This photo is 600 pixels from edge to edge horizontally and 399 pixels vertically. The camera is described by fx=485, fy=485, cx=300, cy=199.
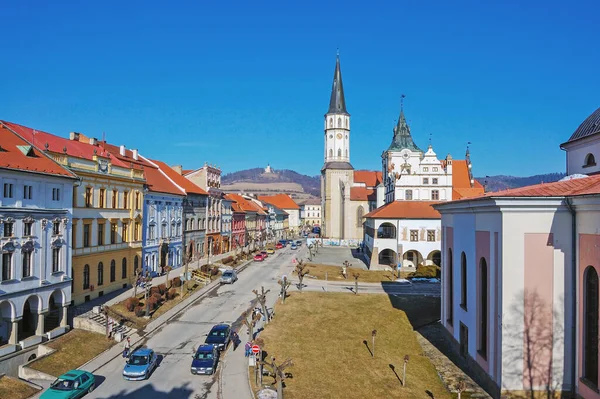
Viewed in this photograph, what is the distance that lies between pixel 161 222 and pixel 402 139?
49.3 metres

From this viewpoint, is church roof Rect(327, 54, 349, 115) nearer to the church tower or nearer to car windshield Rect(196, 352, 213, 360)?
the church tower

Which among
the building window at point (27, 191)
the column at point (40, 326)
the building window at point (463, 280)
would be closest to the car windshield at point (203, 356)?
the column at point (40, 326)

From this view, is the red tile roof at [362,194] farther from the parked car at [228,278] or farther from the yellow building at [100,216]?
the yellow building at [100,216]

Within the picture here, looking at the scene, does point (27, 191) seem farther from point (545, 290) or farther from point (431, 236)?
point (431, 236)

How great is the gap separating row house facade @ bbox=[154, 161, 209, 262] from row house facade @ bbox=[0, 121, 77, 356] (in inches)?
1067

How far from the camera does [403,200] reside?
6706 centimetres

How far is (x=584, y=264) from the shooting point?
63.9ft

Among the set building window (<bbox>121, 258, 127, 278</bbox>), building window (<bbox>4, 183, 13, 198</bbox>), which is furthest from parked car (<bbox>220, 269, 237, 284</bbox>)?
building window (<bbox>4, 183, 13, 198</bbox>)

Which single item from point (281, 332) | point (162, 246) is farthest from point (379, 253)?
point (281, 332)

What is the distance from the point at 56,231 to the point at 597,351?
93.7 ft

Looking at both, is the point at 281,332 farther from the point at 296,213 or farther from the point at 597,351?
the point at 296,213

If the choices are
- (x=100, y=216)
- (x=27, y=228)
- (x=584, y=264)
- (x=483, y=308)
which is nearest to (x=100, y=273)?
(x=100, y=216)

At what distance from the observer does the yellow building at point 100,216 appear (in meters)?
35.1

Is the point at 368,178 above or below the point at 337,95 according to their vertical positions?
below
